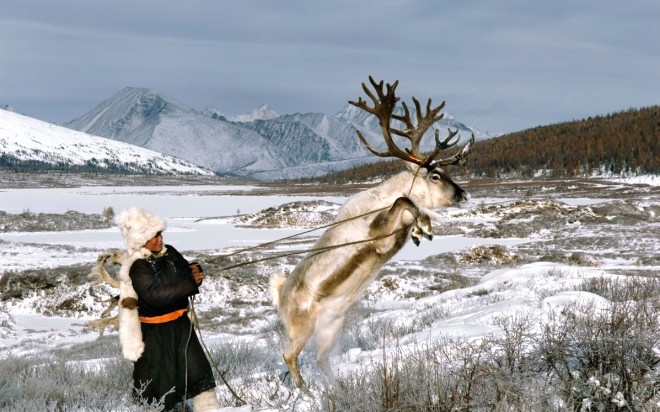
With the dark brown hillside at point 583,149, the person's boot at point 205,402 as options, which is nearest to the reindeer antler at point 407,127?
the person's boot at point 205,402

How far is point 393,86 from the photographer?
5422 mm

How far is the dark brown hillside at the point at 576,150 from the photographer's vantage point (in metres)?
96.4

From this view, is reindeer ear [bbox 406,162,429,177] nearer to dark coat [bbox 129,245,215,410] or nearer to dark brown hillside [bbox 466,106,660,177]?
dark coat [bbox 129,245,215,410]

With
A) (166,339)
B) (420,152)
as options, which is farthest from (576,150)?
(166,339)

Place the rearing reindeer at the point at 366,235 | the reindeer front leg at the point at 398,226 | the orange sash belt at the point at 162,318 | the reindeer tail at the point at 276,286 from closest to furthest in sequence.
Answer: the reindeer front leg at the point at 398,226
the rearing reindeer at the point at 366,235
the orange sash belt at the point at 162,318
the reindeer tail at the point at 276,286

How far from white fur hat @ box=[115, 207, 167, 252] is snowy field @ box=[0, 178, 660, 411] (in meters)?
0.95

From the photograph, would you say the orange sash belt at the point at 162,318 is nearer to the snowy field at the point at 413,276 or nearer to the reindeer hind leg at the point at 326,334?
the snowy field at the point at 413,276

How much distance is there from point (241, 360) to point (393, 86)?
3943mm

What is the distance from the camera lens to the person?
Result: 4.93 metres

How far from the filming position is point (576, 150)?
354 feet

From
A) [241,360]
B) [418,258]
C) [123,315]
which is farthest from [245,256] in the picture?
Result: [123,315]

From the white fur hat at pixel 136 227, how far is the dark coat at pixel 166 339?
0.17 metres

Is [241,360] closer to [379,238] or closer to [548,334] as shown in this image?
[379,238]

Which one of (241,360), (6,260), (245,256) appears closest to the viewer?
(241,360)
